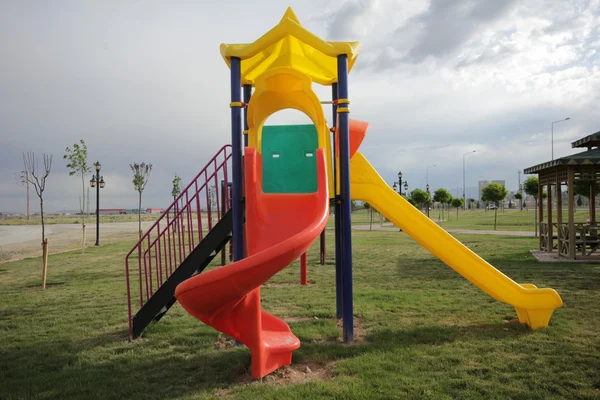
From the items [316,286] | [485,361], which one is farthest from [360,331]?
[316,286]

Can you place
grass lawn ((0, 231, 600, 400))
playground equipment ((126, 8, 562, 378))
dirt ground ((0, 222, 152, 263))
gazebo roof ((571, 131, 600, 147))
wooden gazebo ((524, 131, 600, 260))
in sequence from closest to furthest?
1. grass lawn ((0, 231, 600, 400))
2. playground equipment ((126, 8, 562, 378))
3. wooden gazebo ((524, 131, 600, 260))
4. gazebo roof ((571, 131, 600, 147))
5. dirt ground ((0, 222, 152, 263))

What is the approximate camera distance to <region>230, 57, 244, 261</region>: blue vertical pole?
6.13 m

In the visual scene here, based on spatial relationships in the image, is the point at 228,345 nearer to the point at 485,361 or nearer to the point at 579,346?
the point at 485,361

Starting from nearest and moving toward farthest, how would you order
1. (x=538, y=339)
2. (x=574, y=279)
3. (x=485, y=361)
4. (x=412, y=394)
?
(x=412, y=394) < (x=485, y=361) < (x=538, y=339) < (x=574, y=279)

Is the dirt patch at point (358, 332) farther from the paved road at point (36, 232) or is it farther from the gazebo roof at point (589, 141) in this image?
the paved road at point (36, 232)

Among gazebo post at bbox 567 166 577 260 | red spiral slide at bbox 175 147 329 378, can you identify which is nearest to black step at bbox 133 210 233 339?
red spiral slide at bbox 175 147 329 378

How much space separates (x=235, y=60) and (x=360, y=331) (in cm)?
478

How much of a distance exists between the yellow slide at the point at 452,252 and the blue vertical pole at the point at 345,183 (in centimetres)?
90

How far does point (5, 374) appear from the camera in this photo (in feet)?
18.1

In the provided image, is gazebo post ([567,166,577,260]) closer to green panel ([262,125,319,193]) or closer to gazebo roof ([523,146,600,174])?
gazebo roof ([523,146,600,174])

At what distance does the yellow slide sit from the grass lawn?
0.40m

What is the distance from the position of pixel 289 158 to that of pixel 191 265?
2.30 m

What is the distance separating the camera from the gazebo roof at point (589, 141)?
1595 centimetres

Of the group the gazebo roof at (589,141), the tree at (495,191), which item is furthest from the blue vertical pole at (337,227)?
the tree at (495,191)
